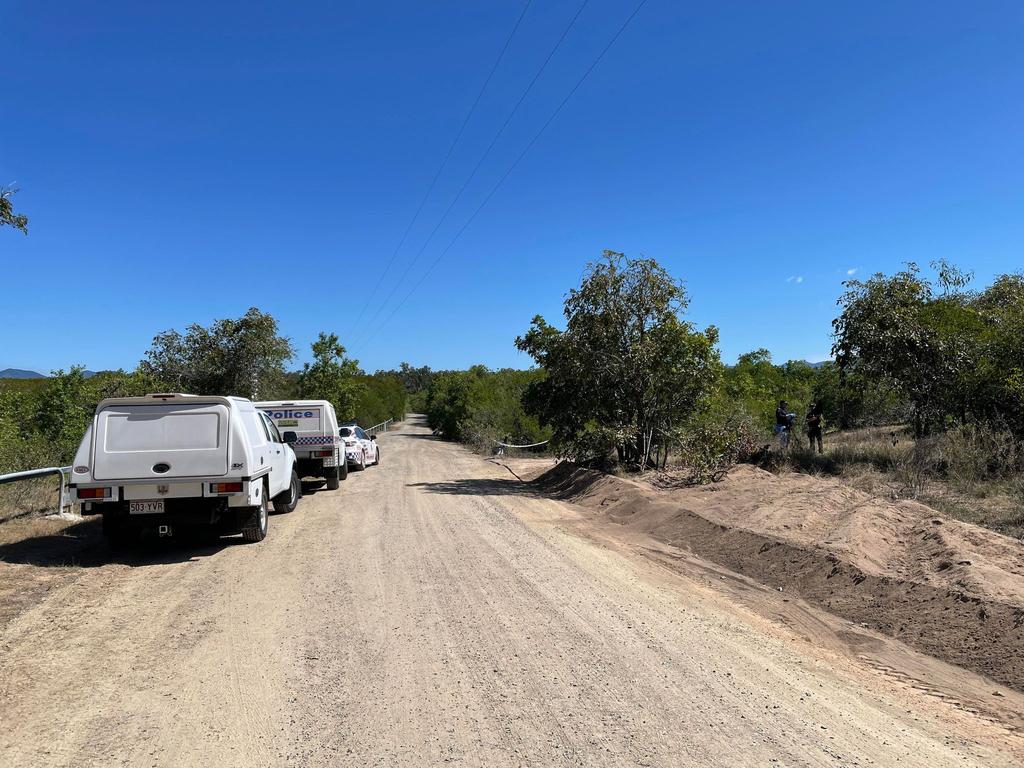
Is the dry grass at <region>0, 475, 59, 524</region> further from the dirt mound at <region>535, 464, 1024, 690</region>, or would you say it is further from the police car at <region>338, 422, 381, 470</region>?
the dirt mound at <region>535, 464, 1024, 690</region>

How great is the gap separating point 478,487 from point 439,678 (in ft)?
41.6

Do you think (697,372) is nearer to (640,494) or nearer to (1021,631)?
(640,494)

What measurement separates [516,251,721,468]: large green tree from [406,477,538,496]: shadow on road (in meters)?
2.19

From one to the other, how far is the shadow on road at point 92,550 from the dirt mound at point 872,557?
673 cm

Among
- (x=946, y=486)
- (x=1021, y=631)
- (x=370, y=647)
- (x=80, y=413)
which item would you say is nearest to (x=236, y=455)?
(x=370, y=647)

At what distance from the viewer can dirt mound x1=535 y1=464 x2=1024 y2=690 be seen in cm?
543

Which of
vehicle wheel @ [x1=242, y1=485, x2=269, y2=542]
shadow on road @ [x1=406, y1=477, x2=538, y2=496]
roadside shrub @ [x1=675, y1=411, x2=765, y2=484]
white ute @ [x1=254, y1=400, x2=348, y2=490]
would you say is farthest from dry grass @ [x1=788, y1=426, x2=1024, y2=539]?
white ute @ [x1=254, y1=400, x2=348, y2=490]

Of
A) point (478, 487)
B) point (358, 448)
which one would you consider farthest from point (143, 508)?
point (358, 448)

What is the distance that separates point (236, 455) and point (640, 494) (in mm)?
7372

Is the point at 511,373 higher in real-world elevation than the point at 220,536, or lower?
higher

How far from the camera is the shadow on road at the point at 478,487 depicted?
15980 mm

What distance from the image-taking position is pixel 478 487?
56.9ft

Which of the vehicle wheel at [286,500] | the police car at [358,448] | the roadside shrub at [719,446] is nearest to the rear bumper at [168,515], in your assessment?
the vehicle wheel at [286,500]

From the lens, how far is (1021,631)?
5160 mm
